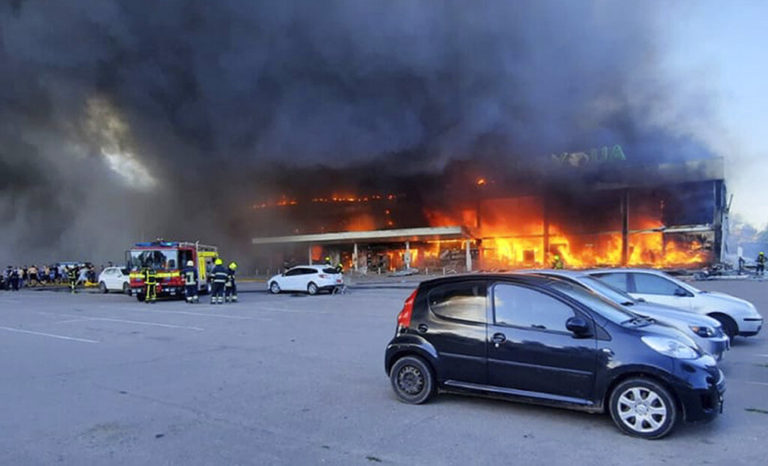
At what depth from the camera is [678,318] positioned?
6.30 m

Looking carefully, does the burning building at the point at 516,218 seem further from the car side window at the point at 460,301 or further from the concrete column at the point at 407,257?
the car side window at the point at 460,301

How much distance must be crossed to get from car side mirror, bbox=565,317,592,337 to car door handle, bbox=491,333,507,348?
0.57 meters

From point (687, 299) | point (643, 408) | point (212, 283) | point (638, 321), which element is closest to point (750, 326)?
point (687, 299)

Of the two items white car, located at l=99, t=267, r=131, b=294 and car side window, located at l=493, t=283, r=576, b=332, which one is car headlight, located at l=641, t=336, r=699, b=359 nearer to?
car side window, located at l=493, t=283, r=576, b=332

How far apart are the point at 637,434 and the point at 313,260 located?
136ft

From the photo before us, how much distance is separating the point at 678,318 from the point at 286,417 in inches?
201

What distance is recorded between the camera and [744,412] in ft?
14.7

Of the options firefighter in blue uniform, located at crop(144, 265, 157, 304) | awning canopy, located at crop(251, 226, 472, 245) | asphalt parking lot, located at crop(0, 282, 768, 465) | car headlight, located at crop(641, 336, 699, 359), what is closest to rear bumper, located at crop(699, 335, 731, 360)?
asphalt parking lot, located at crop(0, 282, 768, 465)

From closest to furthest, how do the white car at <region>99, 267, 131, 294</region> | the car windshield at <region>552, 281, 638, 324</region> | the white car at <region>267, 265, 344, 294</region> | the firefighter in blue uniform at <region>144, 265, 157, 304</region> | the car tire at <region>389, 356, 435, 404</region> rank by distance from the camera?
the car windshield at <region>552, 281, 638, 324</region> → the car tire at <region>389, 356, 435, 404</region> → the firefighter in blue uniform at <region>144, 265, 157, 304</region> → the white car at <region>267, 265, 344, 294</region> → the white car at <region>99, 267, 131, 294</region>

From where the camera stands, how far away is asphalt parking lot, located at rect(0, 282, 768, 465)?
141 inches

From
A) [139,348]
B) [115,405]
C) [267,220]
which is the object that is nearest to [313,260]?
[267,220]

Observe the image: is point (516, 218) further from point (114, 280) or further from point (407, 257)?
point (114, 280)

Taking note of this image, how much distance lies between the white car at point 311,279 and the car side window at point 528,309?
16.2m

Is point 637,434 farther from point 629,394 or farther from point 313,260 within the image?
point 313,260
